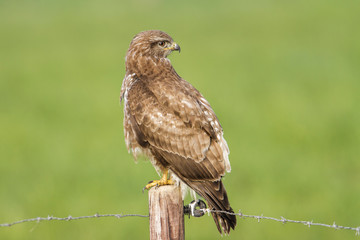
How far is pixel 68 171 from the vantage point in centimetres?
1302

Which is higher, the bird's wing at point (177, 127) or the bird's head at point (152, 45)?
the bird's head at point (152, 45)

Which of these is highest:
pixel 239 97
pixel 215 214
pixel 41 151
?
pixel 239 97

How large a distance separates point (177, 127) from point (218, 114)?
439 inches

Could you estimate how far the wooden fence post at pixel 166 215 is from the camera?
4512mm

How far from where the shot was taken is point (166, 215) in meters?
4.52

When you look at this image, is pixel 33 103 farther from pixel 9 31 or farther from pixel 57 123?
pixel 9 31

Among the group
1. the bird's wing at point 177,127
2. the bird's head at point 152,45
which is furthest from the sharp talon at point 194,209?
the bird's head at point 152,45

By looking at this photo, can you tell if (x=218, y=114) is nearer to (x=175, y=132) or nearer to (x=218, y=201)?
(x=175, y=132)

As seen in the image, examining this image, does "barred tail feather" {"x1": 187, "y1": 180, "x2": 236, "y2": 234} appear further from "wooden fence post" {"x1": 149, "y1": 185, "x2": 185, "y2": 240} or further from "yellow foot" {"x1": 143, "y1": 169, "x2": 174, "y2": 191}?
"wooden fence post" {"x1": 149, "y1": 185, "x2": 185, "y2": 240}

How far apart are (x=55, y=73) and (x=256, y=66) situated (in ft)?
25.3

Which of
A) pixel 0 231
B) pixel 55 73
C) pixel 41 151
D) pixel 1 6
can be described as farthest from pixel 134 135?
pixel 1 6

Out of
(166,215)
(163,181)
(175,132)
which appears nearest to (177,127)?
(175,132)

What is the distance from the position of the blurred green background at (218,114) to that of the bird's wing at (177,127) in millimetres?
4396

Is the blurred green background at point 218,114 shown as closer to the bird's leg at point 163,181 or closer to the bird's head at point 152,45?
the bird's leg at point 163,181
